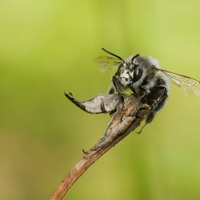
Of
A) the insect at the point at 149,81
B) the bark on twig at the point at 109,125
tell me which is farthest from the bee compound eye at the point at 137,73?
the bark on twig at the point at 109,125

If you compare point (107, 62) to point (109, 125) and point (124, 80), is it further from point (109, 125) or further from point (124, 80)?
point (109, 125)

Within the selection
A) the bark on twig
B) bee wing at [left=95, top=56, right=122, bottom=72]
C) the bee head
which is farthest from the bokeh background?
the bark on twig

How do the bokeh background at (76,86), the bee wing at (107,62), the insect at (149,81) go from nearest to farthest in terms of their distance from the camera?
1. the insect at (149,81)
2. the bee wing at (107,62)
3. the bokeh background at (76,86)

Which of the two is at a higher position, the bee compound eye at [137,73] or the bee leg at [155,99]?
the bee compound eye at [137,73]

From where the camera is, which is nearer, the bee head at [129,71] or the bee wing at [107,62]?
the bee head at [129,71]

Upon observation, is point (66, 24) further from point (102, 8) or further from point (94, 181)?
point (94, 181)

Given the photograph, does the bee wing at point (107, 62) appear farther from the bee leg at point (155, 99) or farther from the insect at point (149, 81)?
the bee leg at point (155, 99)

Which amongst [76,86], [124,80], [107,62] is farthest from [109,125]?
[76,86]
